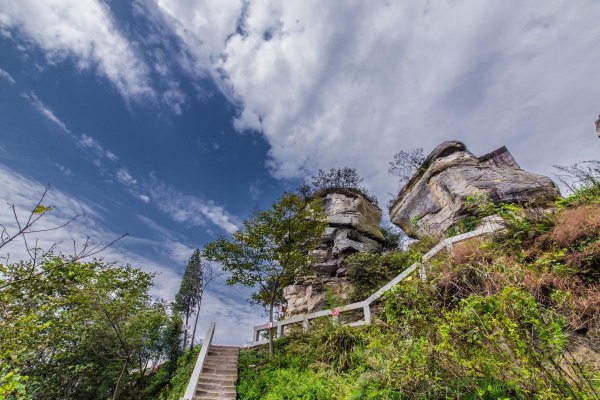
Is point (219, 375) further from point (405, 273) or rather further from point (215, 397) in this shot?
point (405, 273)

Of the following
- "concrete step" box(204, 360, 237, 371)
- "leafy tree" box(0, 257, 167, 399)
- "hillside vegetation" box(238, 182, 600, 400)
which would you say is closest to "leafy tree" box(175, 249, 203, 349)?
"leafy tree" box(0, 257, 167, 399)

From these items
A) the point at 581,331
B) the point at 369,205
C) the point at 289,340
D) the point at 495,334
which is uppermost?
the point at 369,205

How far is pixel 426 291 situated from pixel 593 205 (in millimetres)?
6091

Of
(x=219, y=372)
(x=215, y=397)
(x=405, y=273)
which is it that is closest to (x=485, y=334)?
(x=405, y=273)

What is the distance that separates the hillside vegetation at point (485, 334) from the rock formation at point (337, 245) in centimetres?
511

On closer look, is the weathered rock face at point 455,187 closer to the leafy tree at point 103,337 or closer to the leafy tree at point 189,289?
the leafy tree at point 103,337

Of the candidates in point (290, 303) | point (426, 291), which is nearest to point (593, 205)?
point (426, 291)

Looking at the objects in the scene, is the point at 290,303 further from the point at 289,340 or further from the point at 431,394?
the point at 431,394

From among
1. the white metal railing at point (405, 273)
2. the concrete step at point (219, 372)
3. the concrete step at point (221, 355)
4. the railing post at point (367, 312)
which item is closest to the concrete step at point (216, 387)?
the concrete step at point (219, 372)

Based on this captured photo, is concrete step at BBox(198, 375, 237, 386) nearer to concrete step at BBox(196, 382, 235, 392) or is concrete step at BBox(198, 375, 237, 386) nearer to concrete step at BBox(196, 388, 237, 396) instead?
concrete step at BBox(196, 382, 235, 392)

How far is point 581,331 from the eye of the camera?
4.77 meters

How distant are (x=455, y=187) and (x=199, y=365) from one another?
45.2 feet

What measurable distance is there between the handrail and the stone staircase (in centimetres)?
25

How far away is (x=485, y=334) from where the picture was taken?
2.76m
